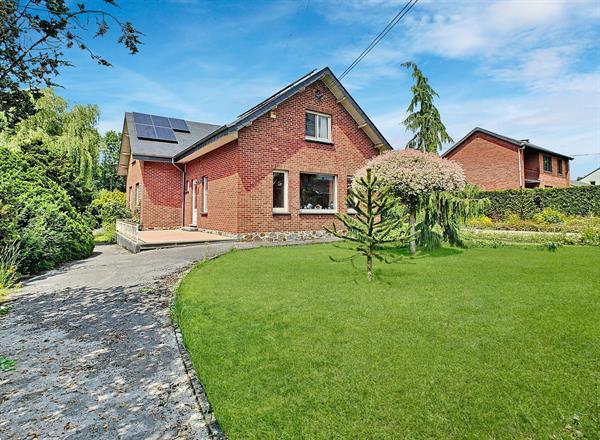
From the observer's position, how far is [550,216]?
21062 millimetres

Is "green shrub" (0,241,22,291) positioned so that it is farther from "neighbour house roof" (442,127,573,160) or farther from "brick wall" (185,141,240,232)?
"neighbour house roof" (442,127,573,160)

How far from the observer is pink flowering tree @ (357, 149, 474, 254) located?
9586mm

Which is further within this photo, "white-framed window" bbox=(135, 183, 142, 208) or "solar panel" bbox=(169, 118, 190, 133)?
"solar panel" bbox=(169, 118, 190, 133)

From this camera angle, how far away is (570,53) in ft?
36.0

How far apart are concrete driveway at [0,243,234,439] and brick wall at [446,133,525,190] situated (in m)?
30.7

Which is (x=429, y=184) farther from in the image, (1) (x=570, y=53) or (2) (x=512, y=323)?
(1) (x=570, y=53)

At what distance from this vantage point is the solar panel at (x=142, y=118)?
20645 mm

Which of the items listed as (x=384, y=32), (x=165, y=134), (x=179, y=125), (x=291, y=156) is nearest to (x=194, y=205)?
(x=165, y=134)

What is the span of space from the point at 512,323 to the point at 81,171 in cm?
2683

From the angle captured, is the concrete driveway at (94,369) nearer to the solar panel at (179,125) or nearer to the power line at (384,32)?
the power line at (384,32)

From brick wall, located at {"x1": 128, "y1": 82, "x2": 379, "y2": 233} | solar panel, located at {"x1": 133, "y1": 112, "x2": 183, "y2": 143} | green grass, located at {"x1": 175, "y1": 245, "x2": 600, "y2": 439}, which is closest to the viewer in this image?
green grass, located at {"x1": 175, "y1": 245, "x2": 600, "y2": 439}

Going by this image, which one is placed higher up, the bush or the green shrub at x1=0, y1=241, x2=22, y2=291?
the bush

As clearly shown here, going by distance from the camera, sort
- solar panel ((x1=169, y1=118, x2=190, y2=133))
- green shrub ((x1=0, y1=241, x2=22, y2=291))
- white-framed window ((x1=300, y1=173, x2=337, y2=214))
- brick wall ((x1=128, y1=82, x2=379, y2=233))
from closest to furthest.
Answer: green shrub ((x1=0, y1=241, x2=22, y2=291)) < brick wall ((x1=128, y1=82, x2=379, y2=233)) < white-framed window ((x1=300, y1=173, x2=337, y2=214)) < solar panel ((x1=169, y1=118, x2=190, y2=133))

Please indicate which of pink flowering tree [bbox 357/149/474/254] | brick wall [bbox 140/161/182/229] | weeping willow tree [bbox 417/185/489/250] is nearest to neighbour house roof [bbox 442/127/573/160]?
weeping willow tree [bbox 417/185/489/250]
